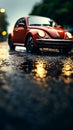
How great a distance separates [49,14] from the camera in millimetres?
82750

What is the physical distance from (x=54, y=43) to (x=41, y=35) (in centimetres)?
60

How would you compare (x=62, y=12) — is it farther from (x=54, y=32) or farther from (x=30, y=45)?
(x=54, y=32)

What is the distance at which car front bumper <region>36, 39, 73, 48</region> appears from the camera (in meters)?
15.1

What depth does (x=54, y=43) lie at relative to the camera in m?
15.4

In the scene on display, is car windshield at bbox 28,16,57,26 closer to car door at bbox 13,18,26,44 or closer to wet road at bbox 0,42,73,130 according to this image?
car door at bbox 13,18,26,44

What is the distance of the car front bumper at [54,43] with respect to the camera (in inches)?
596

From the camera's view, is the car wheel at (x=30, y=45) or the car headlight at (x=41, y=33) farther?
the car wheel at (x=30, y=45)

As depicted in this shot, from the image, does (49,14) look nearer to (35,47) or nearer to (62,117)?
(35,47)

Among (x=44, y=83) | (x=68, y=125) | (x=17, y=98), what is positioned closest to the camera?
(x=68, y=125)

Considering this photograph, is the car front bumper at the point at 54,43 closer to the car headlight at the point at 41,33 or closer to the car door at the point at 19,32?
the car headlight at the point at 41,33

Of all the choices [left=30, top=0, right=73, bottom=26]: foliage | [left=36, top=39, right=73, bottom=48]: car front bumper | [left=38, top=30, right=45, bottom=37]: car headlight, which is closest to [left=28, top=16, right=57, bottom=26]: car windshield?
[left=38, top=30, right=45, bottom=37]: car headlight

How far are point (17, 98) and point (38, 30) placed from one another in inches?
408

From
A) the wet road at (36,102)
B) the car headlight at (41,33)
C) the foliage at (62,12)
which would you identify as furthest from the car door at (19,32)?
the foliage at (62,12)

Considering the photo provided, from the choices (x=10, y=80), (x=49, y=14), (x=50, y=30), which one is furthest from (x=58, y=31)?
(x=49, y=14)
